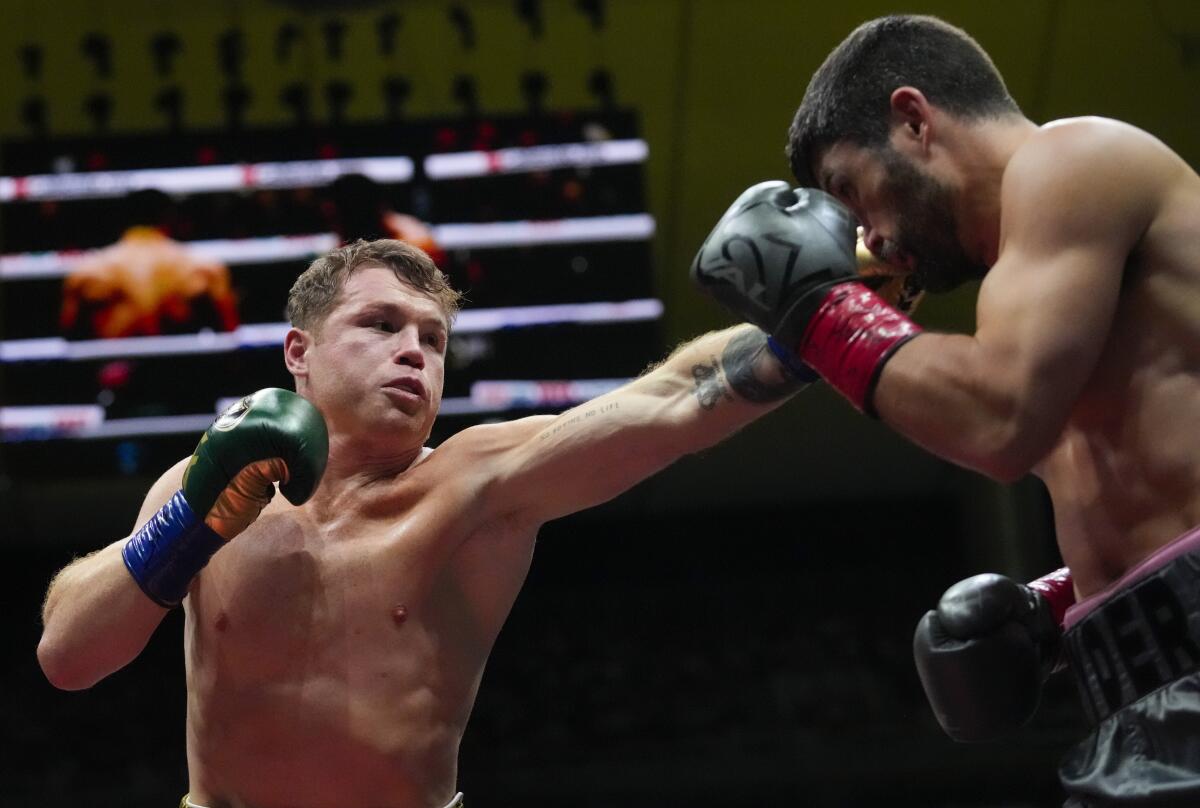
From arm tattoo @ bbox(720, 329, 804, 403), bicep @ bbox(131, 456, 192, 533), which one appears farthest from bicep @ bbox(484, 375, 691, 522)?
bicep @ bbox(131, 456, 192, 533)

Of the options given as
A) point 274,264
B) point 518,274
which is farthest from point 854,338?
point 274,264

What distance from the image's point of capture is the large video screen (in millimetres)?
4711

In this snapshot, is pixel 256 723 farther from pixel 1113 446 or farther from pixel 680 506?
pixel 680 506

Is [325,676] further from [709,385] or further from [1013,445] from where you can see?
[1013,445]

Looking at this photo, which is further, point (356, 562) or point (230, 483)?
point (356, 562)

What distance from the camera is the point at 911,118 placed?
1918 millimetres

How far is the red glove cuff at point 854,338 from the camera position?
1751 mm

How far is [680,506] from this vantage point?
30.4 ft

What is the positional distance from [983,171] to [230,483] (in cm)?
124

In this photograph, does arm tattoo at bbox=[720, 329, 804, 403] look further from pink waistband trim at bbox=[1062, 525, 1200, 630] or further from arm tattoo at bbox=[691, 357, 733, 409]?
pink waistband trim at bbox=[1062, 525, 1200, 630]

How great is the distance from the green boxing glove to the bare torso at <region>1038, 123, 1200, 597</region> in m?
1.17

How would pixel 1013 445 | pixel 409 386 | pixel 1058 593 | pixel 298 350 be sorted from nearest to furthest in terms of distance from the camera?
pixel 1013 445 < pixel 1058 593 < pixel 409 386 < pixel 298 350

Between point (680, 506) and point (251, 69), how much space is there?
4.43 metres

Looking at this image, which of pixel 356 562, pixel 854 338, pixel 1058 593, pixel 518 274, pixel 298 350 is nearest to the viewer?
pixel 854 338
